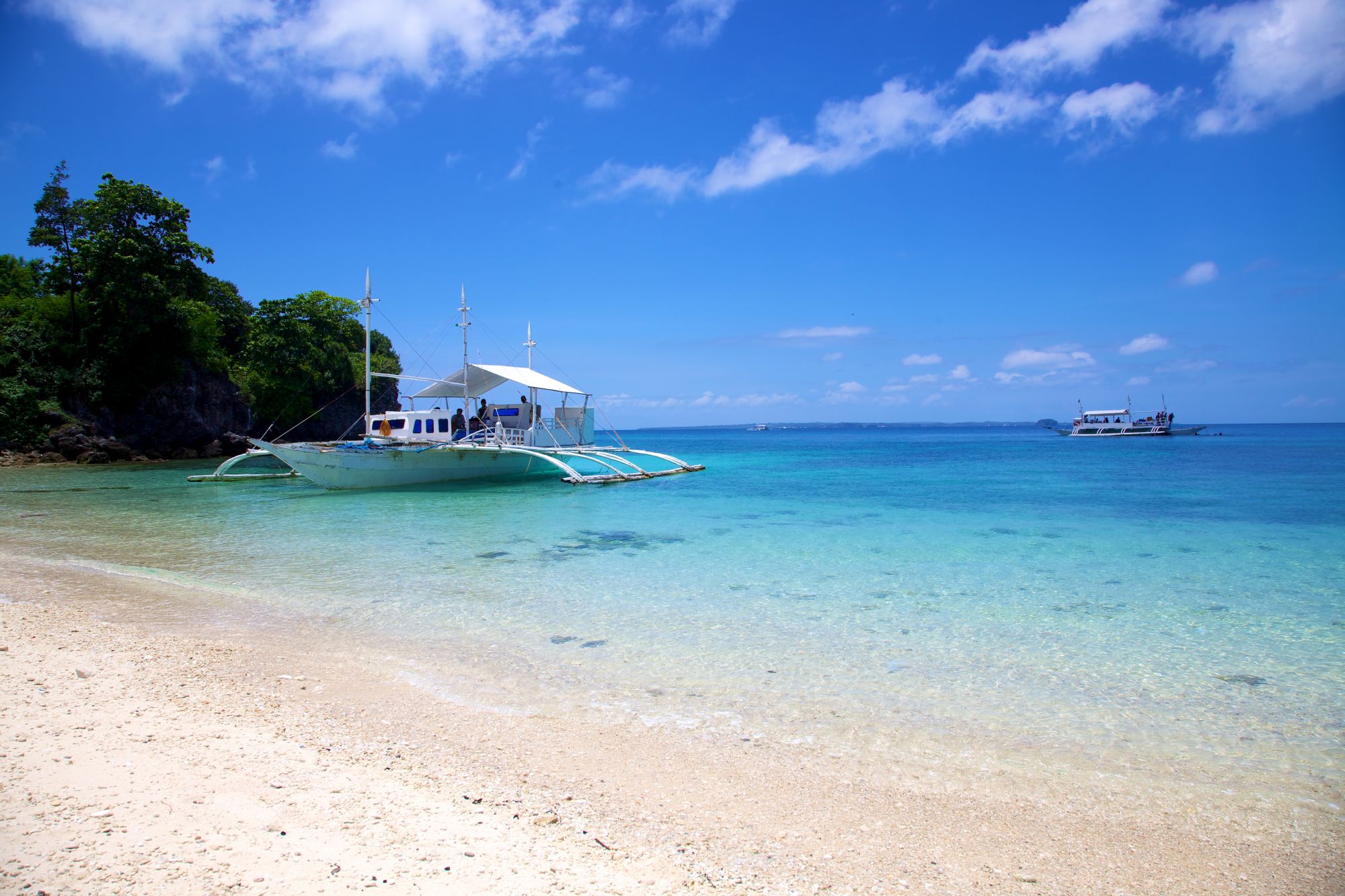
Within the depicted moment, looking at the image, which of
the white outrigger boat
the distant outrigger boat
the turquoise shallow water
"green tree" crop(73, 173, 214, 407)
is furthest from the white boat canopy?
the distant outrigger boat

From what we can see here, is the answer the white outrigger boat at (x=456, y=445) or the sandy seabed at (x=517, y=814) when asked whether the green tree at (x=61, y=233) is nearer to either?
the white outrigger boat at (x=456, y=445)

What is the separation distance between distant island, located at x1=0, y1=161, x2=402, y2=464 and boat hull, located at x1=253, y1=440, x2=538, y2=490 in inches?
408

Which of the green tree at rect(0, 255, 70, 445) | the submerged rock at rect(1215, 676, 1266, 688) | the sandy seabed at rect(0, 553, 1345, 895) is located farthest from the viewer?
the green tree at rect(0, 255, 70, 445)

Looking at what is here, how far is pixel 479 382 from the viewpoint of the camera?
2397 cm

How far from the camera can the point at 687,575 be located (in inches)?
365

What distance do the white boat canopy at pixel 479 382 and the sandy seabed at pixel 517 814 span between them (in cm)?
1888

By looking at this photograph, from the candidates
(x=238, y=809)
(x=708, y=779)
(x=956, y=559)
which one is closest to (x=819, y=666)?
(x=708, y=779)

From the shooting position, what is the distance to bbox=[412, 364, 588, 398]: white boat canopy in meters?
23.1

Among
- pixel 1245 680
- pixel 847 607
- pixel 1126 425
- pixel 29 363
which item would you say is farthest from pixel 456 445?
pixel 1126 425

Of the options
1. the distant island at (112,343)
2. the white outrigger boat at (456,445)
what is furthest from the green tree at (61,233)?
the white outrigger boat at (456,445)

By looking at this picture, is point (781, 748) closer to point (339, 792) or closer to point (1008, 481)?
point (339, 792)

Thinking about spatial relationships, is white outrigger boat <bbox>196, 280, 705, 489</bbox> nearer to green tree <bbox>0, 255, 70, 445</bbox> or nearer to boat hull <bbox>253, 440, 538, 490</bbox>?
boat hull <bbox>253, 440, 538, 490</bbox>

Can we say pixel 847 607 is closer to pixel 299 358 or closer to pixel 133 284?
pixel 133 284

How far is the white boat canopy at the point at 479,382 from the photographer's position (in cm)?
2311
